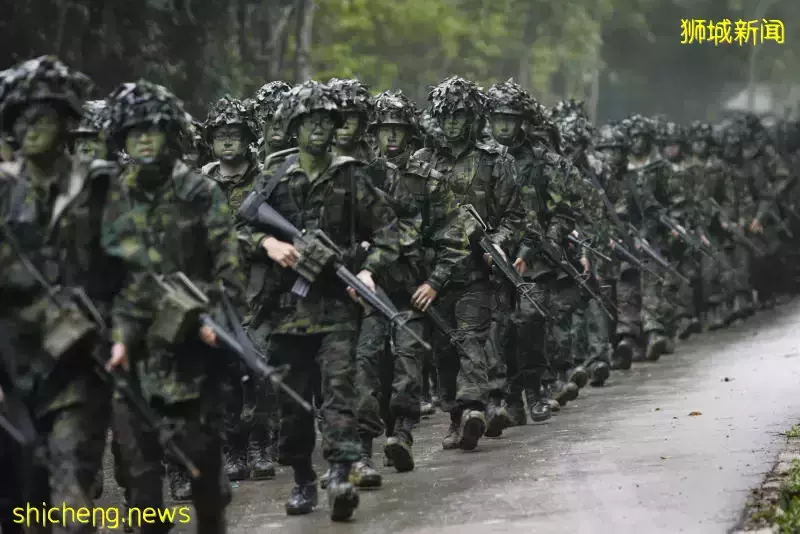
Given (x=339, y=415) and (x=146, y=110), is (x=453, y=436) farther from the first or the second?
(x=146, y=110)

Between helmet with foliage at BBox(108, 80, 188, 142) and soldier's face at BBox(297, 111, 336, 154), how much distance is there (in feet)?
6.00

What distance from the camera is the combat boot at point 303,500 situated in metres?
13.0

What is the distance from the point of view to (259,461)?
15.1m

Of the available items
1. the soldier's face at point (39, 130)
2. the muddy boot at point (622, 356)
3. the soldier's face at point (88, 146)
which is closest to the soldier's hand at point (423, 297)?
the soldier's face at point (88, 146)

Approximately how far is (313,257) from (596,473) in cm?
270

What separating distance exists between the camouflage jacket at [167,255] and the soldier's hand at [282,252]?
5.01ft

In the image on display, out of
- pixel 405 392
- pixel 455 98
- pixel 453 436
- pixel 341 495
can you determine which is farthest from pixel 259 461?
pixel 455 98

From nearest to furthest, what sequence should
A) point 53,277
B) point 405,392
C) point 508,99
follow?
point 53,277 < point 405,392 < point 508,99

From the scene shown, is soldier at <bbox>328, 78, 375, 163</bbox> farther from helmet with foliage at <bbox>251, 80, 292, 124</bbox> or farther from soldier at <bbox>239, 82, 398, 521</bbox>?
helmet with foliage at <bbox>251, 80, 292, 124</bbox>

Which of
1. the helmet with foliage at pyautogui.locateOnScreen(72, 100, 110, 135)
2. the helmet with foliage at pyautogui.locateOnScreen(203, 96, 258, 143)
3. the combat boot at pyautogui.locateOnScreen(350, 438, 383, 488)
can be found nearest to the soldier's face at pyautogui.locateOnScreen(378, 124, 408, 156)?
the helmet with foliage at pyautogui.locateOnScreen(203, 96, 258, 143)

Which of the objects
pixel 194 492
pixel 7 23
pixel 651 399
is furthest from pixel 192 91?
Result: pixel 194 492

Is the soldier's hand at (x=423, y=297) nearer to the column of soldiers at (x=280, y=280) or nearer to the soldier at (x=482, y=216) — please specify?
the column of soldiers at (x=280, y=280)

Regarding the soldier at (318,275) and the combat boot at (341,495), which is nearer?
the combat boot at (341,495)

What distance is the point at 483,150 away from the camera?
55.0ft
